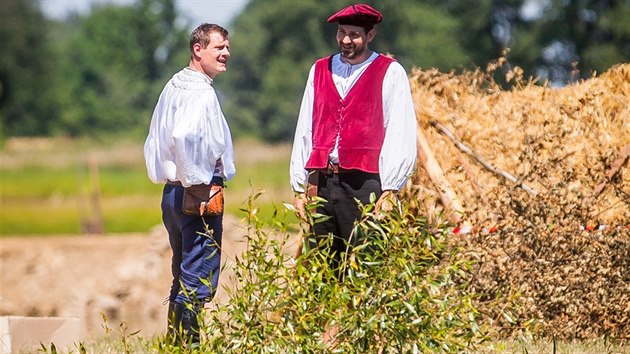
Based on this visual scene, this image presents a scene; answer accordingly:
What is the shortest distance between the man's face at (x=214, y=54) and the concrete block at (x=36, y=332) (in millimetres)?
2439

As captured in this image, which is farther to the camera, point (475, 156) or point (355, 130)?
point (475, 156)

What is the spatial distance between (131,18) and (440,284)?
290ft

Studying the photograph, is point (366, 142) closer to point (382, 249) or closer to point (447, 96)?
point (382, 249)

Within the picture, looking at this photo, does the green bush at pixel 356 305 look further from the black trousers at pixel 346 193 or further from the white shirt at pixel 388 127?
the black trousers at pixel 346 193

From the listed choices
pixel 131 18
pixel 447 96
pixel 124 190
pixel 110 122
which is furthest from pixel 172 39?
pixel 447 96

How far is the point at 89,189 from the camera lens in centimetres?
4056

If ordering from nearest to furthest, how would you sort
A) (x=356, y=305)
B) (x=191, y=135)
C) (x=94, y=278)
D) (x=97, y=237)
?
1. (x=356, y=305)
2. (x=191, y=135)
3. (x=94, y=278)
4. (x=97, y=237)

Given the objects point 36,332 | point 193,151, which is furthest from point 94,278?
point 193,151

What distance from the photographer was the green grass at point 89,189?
3444 centimetres

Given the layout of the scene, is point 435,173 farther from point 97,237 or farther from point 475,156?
point 97,237

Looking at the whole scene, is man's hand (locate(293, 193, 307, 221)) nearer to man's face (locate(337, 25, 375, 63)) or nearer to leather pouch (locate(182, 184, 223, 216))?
leather pouch (locate(182, 184, 223, 216))

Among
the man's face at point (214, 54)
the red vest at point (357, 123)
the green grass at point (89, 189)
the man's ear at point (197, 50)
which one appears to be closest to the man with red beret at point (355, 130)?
the red vest at point (357, 123)

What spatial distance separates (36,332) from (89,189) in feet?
106

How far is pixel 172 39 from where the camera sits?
89562 millimetres
